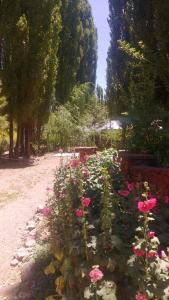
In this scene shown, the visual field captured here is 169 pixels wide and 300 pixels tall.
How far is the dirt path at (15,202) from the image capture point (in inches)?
172

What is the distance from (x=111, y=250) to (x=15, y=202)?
14.2ft

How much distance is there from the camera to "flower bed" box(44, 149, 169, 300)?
94.7 inches

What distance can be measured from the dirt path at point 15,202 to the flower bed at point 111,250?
1.02 meters

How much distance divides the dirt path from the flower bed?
1.02m

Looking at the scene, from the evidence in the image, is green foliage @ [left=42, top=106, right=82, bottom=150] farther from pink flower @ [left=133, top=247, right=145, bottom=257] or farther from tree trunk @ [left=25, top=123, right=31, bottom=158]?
pink flower @ [left=133, top=247, right=145, bottom=257]

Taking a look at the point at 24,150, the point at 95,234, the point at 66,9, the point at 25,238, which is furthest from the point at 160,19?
the point at 66,9

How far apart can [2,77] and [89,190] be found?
946 cm

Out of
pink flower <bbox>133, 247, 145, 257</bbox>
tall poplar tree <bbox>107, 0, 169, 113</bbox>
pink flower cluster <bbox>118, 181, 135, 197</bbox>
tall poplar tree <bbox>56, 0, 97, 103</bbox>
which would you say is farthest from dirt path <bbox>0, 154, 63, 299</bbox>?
tall poplar tree <bbox>56, 0, 97, 103</bbox>

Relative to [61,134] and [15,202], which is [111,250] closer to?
[15,202]

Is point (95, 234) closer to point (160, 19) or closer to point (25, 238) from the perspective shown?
point (25, 238)

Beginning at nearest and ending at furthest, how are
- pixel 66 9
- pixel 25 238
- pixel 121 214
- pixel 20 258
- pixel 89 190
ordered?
pixel 121 214 < pixel 89 190 < pixel 20 258 < pixel 25 238 < pixel 66 9

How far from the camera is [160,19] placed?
15.2 feet

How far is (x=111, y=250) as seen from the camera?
2.79 meters

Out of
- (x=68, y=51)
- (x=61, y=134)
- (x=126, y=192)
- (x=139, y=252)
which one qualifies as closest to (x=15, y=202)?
(x=126, y=192)
